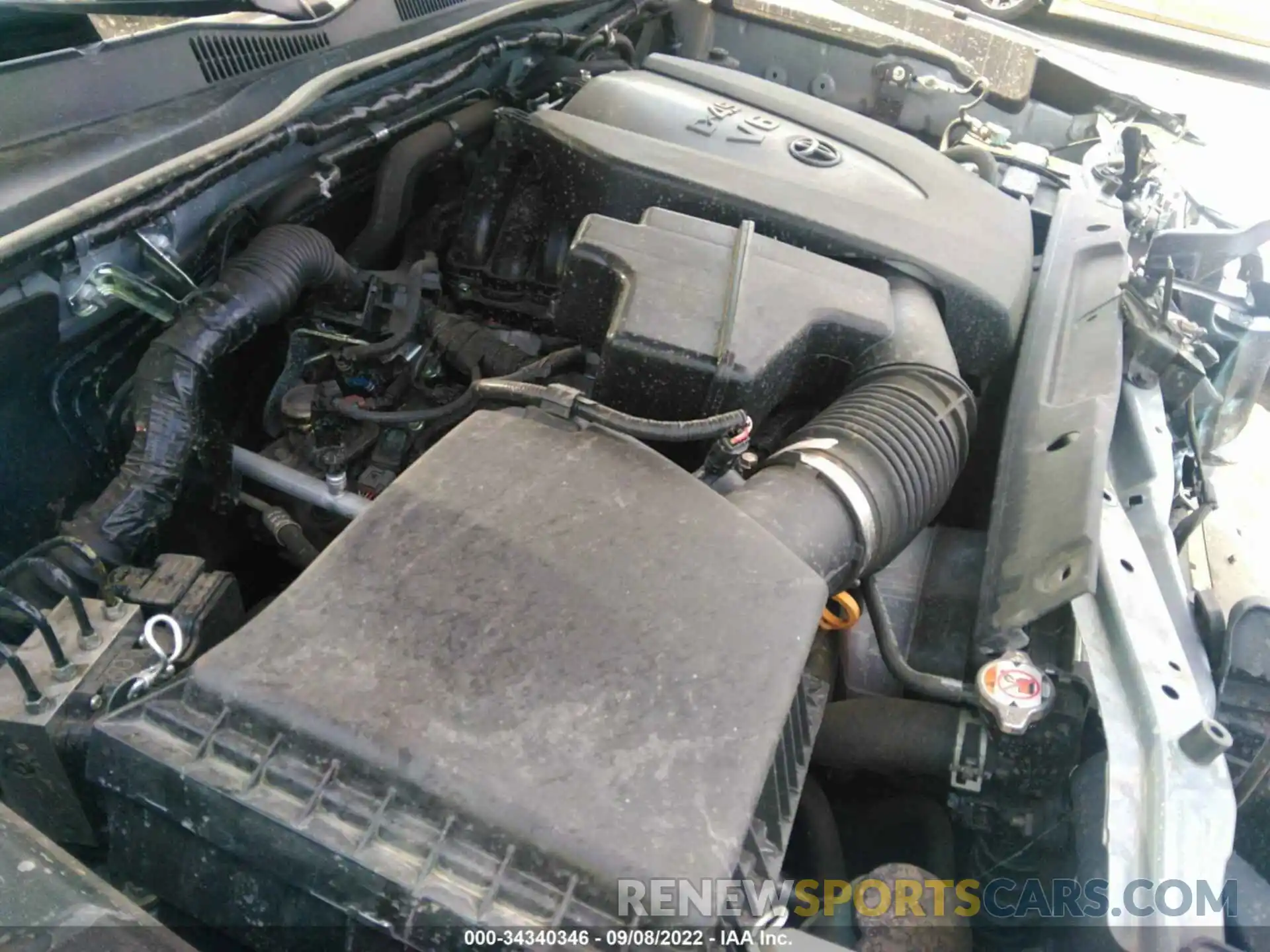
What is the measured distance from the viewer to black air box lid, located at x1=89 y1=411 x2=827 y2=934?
2.62 feet

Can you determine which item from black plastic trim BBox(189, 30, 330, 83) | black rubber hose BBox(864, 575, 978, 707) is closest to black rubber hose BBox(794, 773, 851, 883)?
black rubber hose BBox(864, 575, 978, 707)

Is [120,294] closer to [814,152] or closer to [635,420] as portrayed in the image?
[635,420]

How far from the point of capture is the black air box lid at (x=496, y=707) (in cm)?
80

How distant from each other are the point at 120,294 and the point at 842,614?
3.53ft

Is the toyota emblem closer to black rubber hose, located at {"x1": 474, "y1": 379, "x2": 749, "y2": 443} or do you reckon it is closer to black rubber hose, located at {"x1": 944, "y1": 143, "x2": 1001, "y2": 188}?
black rubber hose, located at {"x1": 944, "y1": 143, "x2": 1001, "y2": 188}

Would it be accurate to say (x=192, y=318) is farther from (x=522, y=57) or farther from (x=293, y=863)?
(x=522, y=57)

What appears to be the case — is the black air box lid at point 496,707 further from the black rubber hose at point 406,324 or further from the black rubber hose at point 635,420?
the black rubber hose at point 406,324

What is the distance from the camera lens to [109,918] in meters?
0.78

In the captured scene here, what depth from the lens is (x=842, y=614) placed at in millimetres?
1323

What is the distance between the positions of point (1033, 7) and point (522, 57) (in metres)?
6.14

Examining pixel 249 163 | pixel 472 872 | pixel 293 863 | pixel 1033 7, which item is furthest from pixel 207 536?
pixel 1033 7

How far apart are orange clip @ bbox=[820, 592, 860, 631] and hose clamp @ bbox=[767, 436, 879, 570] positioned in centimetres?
13

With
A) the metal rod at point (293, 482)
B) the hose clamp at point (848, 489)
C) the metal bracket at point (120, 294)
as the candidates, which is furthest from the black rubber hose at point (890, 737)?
the metal bracket at point (120, 294)

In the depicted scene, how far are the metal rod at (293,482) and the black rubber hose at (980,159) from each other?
163cm
